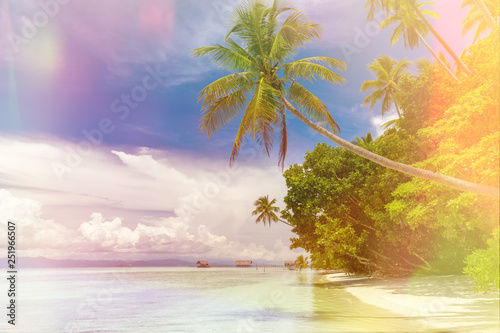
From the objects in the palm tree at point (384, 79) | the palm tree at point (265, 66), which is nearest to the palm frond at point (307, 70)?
the palm tree at point (265, 66)

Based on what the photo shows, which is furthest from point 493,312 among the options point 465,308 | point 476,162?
point 476,162

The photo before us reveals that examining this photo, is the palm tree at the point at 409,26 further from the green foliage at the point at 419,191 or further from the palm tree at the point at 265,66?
the palm tree at the point at 265,66

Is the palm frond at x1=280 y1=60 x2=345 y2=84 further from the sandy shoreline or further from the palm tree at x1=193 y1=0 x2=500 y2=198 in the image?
the sandy shoreline

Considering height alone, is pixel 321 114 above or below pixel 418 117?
below

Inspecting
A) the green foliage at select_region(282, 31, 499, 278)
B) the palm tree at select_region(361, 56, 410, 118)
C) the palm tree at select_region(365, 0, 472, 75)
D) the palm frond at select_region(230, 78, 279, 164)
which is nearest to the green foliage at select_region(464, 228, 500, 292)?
the green foliage at select_region(282, 31, 499, 278)

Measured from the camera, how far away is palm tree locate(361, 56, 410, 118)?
34594mm

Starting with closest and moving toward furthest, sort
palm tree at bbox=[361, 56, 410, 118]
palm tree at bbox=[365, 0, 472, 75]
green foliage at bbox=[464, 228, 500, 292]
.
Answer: green foliage at bbox=[464, 228, 500, 292], palm tree at bbox=[365, 0, 472, 75], palm tree at bbox=[361, 56, 410, 118]

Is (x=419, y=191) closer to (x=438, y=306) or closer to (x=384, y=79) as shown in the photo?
(x=438, y=306)

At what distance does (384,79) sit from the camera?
35031 mm

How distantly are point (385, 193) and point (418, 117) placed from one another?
5814mm

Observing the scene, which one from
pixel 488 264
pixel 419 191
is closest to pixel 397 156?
pixel 419 191

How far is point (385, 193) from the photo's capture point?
2172 centimetres

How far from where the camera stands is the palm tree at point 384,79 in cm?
3459

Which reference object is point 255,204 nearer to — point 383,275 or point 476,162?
point 383,275
